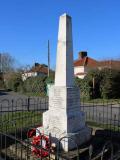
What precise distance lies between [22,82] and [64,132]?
31223mm

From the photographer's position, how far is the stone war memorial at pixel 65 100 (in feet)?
24.1

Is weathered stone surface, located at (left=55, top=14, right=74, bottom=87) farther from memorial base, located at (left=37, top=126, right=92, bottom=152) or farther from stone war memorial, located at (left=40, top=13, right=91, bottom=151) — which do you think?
memorial base, located at (left=37, top=126, right=92, bottom=152)

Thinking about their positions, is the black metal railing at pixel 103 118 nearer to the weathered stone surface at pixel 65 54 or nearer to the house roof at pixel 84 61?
the weathered stone surface at pixel 65 54

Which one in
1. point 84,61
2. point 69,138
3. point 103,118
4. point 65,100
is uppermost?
point 84,61

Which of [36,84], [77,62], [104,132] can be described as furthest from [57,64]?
[77,62]

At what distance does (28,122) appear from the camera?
1037 cm

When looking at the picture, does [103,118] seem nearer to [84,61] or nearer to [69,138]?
[69,138]

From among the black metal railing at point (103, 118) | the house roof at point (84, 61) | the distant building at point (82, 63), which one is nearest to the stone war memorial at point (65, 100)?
the black metal railing at point (103, 118)

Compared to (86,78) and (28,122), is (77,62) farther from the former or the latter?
(28,122)

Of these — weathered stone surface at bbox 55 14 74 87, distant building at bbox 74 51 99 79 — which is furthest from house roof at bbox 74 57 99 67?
weathered stone surface at bbox 55 14 74 87

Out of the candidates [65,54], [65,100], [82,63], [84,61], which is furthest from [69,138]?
[84,61]

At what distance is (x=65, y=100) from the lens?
735 centimetres

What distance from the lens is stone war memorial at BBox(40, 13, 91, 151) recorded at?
7.35 metres

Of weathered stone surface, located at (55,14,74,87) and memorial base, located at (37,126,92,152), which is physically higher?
weathered stone surface, located at (55,14,74,87)
